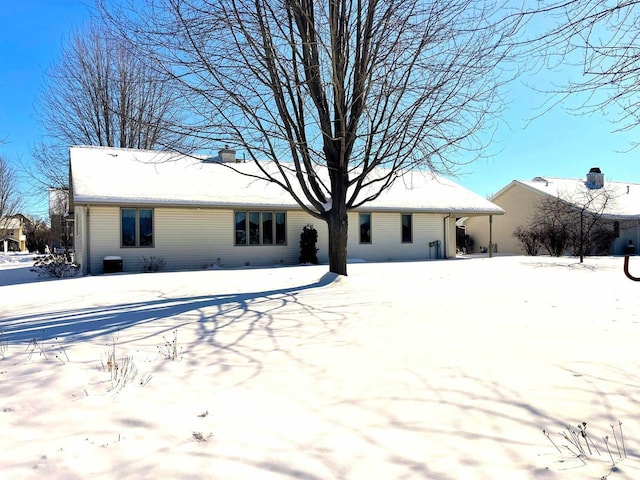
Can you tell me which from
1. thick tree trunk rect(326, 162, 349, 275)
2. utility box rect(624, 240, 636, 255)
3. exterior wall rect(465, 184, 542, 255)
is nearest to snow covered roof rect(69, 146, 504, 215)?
thick tree trunk rect(326, 162, 349, 275)

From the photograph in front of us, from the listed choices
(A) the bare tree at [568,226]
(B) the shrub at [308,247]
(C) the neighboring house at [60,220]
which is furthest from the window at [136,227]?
(A) the bare tree at [568,226]

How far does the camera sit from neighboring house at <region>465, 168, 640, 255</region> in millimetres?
25698

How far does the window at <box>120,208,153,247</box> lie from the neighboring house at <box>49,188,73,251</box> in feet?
42.9

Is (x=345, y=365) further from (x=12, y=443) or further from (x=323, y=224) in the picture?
(x=323, y=224)

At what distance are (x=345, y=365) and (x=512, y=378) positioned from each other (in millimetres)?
1516

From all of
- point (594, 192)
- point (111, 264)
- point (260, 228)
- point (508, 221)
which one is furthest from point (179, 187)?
point (594, 192)

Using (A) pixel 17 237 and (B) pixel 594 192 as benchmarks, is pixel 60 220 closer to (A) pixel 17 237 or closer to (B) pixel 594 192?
(A) pixel 17 237

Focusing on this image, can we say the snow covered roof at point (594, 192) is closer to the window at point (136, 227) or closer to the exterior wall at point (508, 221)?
the exterior wall at point (508, 221)

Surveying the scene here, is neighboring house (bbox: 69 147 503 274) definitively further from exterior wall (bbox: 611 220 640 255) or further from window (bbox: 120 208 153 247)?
exterior wall (bbox: 611 220 640 255)

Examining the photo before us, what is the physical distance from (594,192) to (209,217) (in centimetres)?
2593

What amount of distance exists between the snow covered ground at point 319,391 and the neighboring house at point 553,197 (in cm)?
2240

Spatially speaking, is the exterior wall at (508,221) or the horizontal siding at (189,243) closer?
the horizontal siding at (189,243)

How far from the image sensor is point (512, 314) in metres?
6.18

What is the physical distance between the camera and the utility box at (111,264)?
1397cm
